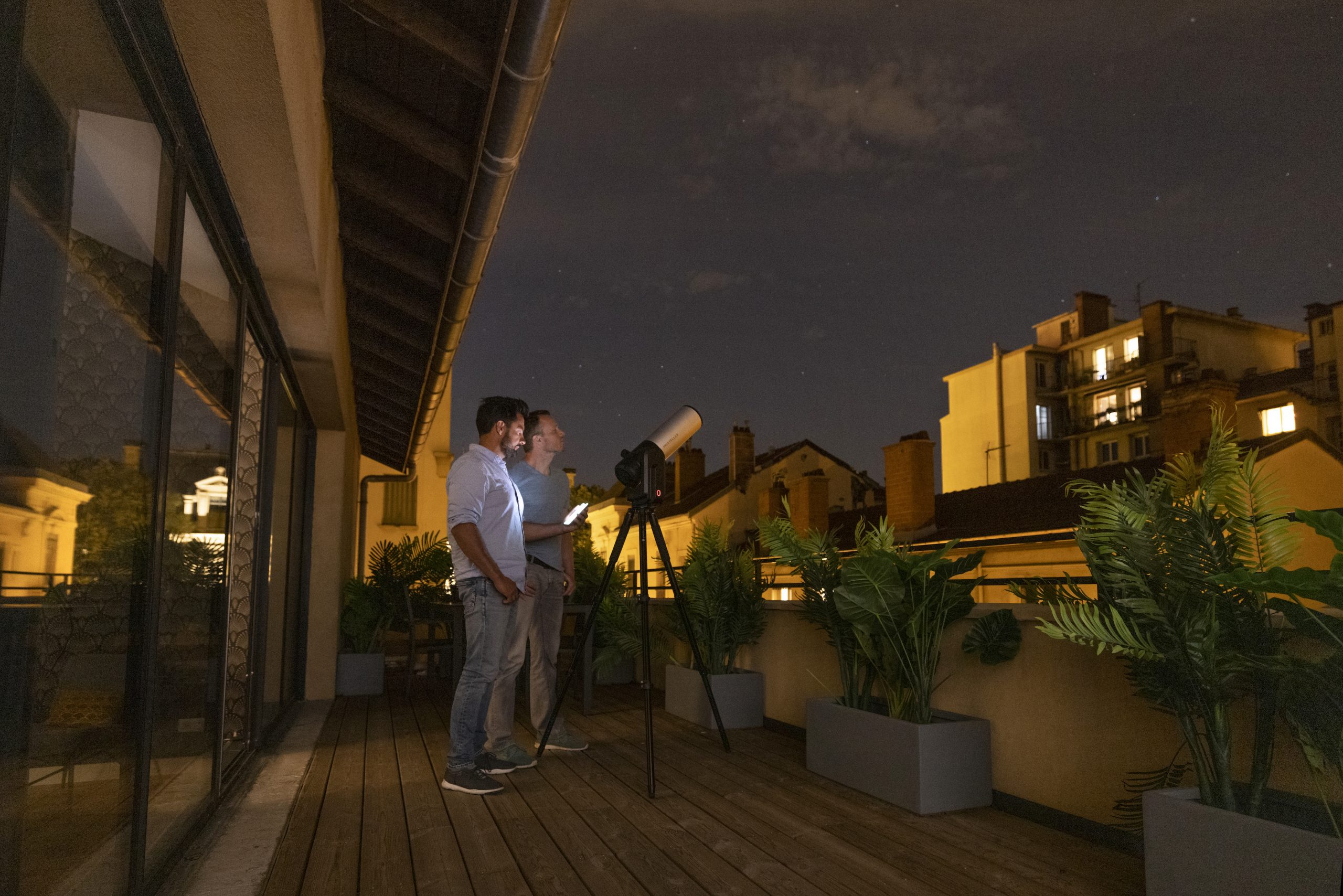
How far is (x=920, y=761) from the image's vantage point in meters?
2.98

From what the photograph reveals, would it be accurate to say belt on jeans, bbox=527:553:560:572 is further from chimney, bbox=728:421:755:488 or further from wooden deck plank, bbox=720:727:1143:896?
chimney, bbox=728:421:755:488

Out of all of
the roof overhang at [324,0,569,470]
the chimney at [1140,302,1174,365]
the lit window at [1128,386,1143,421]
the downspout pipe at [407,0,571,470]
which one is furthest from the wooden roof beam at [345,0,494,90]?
the lit window at [1128,386,1143,421]

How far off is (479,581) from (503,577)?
0.38 feet

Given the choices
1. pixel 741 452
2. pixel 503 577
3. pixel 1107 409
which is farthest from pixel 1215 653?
pixel 1107 409

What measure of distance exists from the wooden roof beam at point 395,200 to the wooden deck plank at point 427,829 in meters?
2.34

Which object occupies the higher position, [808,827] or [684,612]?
[684,612]

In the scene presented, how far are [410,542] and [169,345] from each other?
18.5ft

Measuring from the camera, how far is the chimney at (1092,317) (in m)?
32.1

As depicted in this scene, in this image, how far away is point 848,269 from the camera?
88.5m

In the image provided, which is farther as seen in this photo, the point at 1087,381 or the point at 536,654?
the point at 1087,381

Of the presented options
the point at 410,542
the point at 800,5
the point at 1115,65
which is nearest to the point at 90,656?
the point at 410,542

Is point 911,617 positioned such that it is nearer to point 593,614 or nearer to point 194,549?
point 593,614

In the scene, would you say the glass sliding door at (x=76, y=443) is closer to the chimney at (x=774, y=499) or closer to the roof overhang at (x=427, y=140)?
the roof overhang at (x=427, y=140)

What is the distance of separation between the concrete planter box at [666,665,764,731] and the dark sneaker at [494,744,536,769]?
1.20 meters
